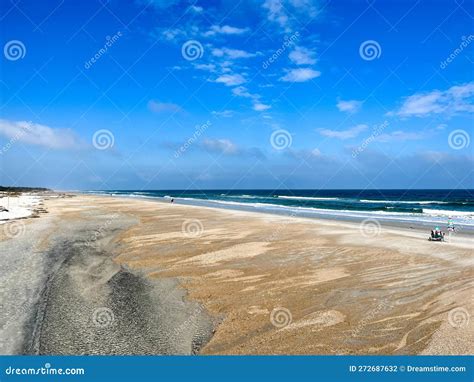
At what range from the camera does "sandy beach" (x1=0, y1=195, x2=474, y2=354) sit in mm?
7676

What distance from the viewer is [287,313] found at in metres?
9.35

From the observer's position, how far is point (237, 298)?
1060 centimetres

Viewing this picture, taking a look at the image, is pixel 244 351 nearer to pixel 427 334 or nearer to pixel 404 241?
pixel 427 334

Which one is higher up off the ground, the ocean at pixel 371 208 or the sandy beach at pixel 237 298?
the ocean at pixel 371 208

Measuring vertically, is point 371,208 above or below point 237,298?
above

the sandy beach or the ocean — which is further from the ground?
the ocean

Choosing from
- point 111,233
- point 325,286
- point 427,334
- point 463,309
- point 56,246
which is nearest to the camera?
point 427,334

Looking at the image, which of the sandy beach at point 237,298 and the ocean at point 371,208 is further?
the ocean at point 371,208

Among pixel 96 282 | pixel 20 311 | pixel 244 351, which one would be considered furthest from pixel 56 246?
pixel 244 351

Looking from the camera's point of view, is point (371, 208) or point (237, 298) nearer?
point (237, 298)

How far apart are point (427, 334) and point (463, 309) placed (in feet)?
6.68

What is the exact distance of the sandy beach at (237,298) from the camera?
768 centimetres

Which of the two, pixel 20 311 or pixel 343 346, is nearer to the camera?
pixel 343 346

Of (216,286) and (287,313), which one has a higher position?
(216,286)
